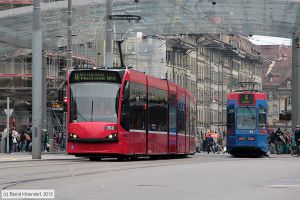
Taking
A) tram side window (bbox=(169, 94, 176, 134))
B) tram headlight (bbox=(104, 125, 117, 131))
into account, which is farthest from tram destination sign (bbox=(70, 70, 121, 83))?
A: tram side window (bbox=(169, 94, 176, 134))

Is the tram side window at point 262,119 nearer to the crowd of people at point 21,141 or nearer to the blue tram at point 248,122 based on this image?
the blue tram at point 248,122

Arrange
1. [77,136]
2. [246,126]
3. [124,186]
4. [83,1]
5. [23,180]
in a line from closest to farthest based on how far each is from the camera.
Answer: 1. [124,186]
2. [23,180]
3. [77,136]
4. [246,126]
5. [83,1]

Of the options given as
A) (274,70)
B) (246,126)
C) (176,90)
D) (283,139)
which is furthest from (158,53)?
(274,70)

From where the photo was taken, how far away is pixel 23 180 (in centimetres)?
1734

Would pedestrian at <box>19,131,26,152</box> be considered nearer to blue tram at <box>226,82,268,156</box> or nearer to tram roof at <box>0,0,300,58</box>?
tram roof at <box>0,0,300,58</box>

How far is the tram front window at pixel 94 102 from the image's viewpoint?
2842cm

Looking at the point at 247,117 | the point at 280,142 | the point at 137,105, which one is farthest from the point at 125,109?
the point at 280,142

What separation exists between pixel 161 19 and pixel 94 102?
114ft

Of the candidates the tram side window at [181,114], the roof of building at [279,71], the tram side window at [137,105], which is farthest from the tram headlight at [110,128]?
the roof of building at [279,71]

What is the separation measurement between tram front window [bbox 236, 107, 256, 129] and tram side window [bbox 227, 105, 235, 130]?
0.35 metres

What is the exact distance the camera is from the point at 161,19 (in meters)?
62.6

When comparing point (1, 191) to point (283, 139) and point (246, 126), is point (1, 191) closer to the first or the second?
point (246, 126)

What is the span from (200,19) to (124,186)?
46.7 meters

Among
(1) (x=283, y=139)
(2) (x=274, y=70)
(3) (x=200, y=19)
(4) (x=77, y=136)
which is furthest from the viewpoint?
(2) (x=274, y=70)
